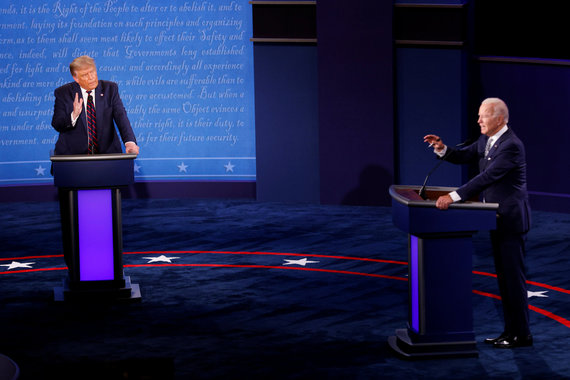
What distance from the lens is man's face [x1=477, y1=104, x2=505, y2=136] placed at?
5461mm

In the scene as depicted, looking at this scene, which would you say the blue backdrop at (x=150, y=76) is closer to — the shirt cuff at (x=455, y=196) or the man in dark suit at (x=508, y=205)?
the man in dark suit at (x=508, y=205)

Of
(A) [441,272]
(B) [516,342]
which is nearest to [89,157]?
(A) [441,272]

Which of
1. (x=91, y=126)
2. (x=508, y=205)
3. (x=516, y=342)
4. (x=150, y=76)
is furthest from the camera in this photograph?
(x=150, y=76)

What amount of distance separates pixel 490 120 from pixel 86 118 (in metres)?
3.06

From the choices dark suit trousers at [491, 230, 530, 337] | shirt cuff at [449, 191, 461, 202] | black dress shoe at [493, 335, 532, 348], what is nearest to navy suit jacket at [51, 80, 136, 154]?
shirt cuff at [449, 191, 461, 202]

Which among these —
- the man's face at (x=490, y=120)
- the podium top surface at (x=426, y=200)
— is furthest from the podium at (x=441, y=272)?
the man's face at (x=490, y=120)

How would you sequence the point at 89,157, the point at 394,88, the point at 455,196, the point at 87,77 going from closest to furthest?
the point at 455,196
the point at 89,157
the point at 87,77
the point at 394,88

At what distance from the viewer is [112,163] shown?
6.73 metres

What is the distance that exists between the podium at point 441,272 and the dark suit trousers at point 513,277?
0.22 m

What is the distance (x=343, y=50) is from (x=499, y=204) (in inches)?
229

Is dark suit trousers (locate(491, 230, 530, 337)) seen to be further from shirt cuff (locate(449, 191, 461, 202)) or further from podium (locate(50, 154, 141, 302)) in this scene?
podium (locate(50, 154, 141, 302))

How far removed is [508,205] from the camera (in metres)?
5.44

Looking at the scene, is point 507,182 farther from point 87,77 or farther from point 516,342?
point 87,77

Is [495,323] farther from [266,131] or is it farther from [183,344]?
[266,131]
